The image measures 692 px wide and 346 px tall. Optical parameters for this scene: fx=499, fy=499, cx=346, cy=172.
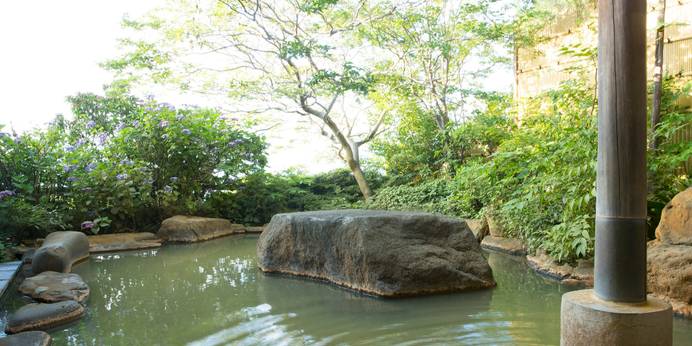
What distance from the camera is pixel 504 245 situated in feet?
23.5

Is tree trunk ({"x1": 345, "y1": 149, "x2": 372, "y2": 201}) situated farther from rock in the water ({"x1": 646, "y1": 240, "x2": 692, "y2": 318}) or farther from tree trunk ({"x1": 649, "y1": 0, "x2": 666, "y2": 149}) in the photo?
rock in the water ({"x1": 646, "y1": 240, "x2": 692, "y2": 318})

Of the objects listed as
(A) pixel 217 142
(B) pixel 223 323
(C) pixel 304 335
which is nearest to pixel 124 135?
(A) pixel 217 142

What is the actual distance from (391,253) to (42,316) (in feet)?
9.71

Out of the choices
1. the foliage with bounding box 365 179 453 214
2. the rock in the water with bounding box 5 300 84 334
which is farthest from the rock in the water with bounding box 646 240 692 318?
the foliage with bounding box 365 179 453 214

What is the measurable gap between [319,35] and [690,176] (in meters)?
7.26

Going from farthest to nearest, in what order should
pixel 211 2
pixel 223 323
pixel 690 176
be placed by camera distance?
pixel 211 2 → pixel 690 176 → pixel 223 323

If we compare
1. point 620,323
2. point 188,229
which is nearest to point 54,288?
point 188,229

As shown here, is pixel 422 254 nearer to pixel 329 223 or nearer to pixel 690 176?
pixel 329 223

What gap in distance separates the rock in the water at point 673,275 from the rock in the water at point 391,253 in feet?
4.68

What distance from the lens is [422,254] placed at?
15.9 feet

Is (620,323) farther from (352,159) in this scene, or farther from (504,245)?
(352,159)

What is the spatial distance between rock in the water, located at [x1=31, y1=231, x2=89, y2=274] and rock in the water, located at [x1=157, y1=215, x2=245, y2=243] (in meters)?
2.10

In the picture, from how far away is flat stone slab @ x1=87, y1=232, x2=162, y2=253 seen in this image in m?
7.88

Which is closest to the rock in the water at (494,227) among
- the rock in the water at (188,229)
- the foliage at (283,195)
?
the foliage at (283,195)
